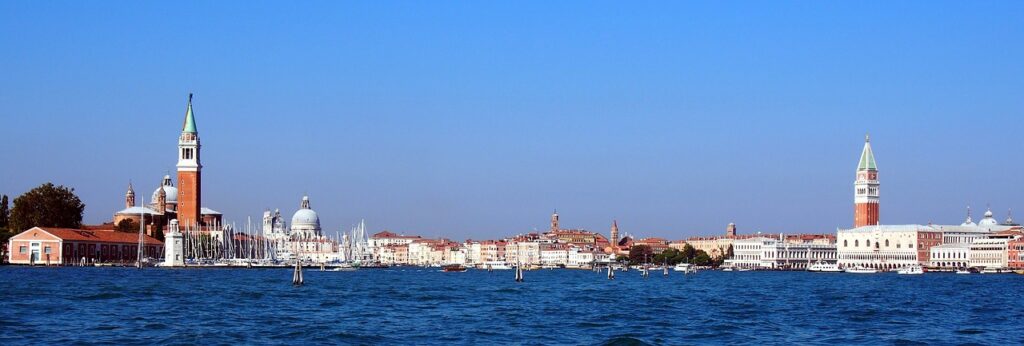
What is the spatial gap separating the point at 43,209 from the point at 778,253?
200ft

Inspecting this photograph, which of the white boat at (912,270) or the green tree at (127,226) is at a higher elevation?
the green tree at (127,226)

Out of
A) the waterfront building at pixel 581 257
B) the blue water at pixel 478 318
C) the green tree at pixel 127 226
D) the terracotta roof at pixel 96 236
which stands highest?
the green tree at pixel 127 226

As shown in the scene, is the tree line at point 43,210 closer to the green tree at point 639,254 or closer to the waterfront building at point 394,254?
the green tree at point 639,254

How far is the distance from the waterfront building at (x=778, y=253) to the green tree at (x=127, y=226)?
4867 cm

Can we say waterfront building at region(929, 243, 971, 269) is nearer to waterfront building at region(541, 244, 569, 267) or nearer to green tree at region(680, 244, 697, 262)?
green tree at region(680, 244, 697, 262)

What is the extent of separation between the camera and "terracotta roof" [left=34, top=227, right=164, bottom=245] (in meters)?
74.8

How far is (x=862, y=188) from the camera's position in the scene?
118562 millimetres

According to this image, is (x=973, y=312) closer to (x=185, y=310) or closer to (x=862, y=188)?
(x=185, y=310)

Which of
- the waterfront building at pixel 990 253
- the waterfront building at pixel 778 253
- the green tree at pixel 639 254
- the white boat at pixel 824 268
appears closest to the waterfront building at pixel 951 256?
the waterfront building at pixel 990 253

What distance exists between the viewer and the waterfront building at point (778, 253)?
11638cm

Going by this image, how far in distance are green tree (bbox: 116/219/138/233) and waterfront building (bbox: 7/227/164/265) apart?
30.2ft

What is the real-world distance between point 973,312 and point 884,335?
26.8 feet

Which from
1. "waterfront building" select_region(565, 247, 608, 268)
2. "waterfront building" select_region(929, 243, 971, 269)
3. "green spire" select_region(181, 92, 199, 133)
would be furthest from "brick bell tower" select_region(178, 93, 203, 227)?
"waterfront building" select_region(929, 243, 971, 269)

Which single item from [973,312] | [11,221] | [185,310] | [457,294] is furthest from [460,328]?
[11,221]
